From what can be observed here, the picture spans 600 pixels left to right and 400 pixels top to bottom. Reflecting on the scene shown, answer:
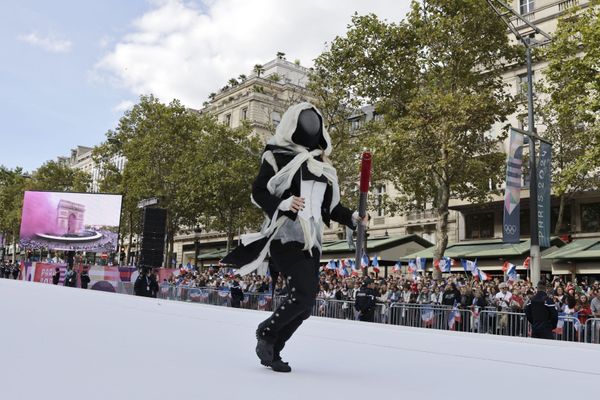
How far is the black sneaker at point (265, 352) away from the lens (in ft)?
11.3

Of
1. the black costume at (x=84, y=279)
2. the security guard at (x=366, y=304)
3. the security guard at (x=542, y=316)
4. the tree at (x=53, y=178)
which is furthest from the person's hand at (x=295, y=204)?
the tree at (x=53, y=178)

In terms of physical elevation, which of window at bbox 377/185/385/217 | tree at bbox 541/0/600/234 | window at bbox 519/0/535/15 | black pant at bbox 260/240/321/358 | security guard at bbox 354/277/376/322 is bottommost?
security guard at bbox 354/277/376/322

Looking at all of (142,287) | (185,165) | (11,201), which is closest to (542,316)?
(142,287)

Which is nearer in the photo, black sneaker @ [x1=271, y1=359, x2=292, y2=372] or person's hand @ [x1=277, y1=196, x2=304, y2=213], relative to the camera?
black sneaker @ [x1=271, y1=359, x2=292, y2=372]

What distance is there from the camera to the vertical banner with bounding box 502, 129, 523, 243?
15.3 meters

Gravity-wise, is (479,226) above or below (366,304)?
above

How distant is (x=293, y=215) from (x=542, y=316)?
26.7 feet

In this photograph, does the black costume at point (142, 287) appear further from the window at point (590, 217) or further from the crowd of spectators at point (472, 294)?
the window at point (590, 217)

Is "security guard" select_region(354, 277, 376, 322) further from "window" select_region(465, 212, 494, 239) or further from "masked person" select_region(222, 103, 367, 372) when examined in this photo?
"window" select_region(465, 212, 494, 239)

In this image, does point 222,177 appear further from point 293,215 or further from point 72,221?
point 293,215

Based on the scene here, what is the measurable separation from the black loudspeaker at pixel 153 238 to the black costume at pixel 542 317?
59.0 feet

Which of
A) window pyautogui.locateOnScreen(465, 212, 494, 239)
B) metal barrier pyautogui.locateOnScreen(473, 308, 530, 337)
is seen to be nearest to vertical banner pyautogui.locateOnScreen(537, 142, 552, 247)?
metal barrier pyautogui.locateOnScreen(473, 308, 530, 337)

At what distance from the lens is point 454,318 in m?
13.9

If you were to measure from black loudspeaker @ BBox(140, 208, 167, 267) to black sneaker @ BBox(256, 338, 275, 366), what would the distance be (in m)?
Result: 22.4
